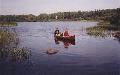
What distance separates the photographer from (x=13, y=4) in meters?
9.55

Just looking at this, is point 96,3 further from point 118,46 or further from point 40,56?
point 118,46

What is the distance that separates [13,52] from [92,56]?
3947 millimetres

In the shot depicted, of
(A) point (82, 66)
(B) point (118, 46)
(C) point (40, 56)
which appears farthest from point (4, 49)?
(B) point (118, 46)

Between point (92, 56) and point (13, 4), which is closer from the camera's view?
point (13, 4)

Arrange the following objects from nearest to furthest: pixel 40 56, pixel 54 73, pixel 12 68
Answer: pixel 54 73 → pixel 12 68 → pixel 40 56

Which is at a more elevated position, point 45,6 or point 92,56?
point 45,6

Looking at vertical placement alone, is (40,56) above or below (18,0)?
below

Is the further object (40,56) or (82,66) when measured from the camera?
(40,56)

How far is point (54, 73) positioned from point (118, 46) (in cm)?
698

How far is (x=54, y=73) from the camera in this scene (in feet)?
28.3

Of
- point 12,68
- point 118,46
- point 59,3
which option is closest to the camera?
point 12,68

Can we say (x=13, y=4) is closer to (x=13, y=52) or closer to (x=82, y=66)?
(x=13, y=52)

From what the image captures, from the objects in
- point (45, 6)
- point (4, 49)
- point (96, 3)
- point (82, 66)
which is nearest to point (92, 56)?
point (82, 66)

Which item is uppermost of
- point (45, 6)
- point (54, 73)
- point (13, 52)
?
point (45, 6)
